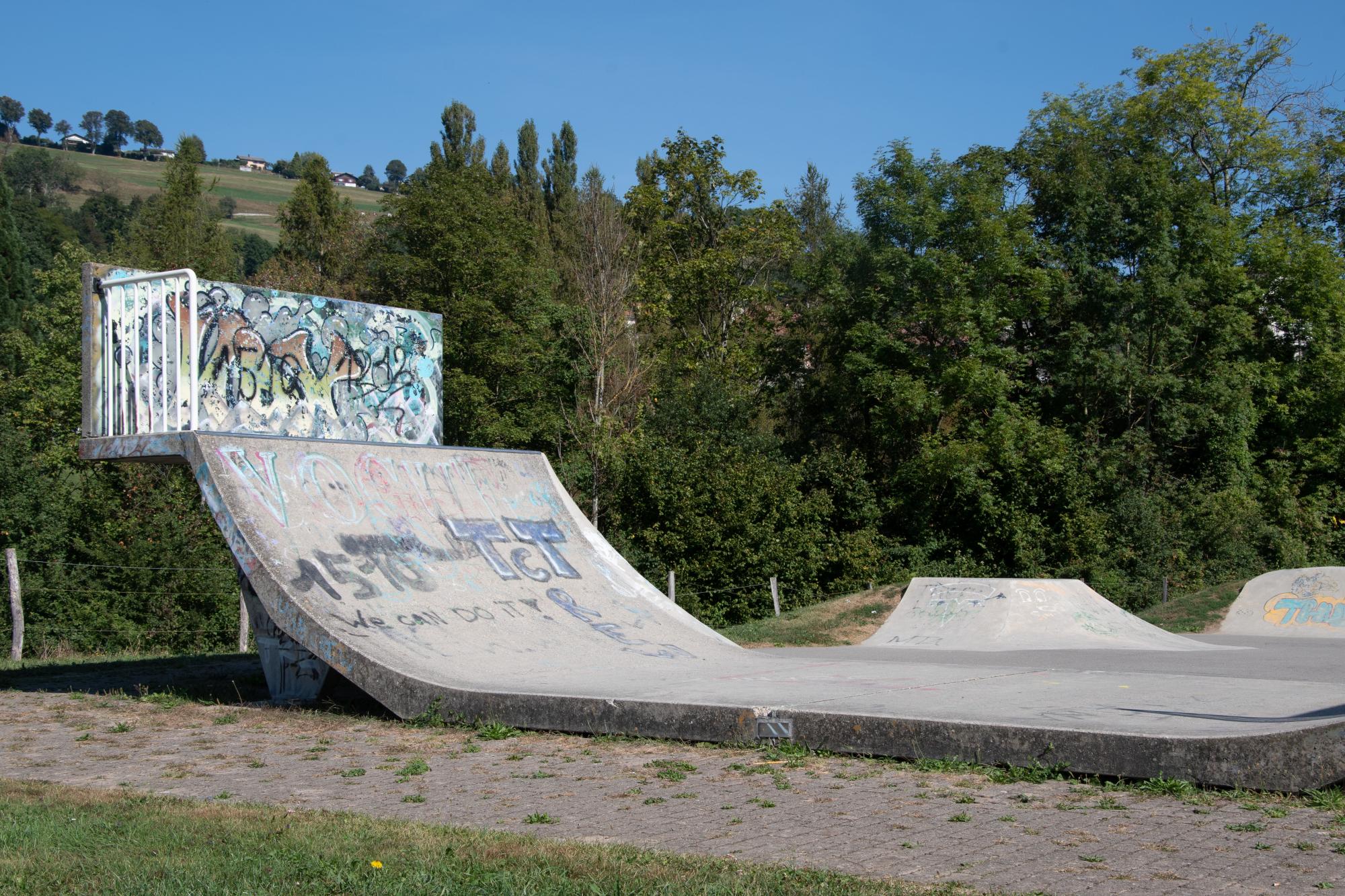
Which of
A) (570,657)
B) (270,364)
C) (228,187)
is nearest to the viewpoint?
(570,657)

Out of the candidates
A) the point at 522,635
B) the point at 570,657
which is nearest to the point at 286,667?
the point at 522,635

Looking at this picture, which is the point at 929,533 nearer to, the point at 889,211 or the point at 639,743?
the point at 889,211

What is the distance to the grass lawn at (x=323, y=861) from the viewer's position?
3977 millimetres

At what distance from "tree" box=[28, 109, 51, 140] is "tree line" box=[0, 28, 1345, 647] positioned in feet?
470

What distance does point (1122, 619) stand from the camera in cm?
1697

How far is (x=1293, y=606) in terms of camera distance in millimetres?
19312

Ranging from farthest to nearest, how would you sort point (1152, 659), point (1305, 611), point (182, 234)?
point (182, 234), point (1305, 611), point (1152, 659)

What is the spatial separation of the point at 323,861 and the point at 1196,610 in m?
19.4

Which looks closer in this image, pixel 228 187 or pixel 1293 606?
pixel 1293 606

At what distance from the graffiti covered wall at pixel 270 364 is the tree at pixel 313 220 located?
29.6m

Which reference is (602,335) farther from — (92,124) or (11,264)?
(92,124)

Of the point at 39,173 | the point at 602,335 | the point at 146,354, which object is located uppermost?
the point at 39,173

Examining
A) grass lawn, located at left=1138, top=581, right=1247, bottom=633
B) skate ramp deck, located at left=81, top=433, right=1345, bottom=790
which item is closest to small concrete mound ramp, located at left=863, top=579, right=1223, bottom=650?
skate ramp deck, located at left=81, top=433, right=1345, bottom=790

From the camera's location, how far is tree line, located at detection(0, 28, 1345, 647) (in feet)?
83.5
